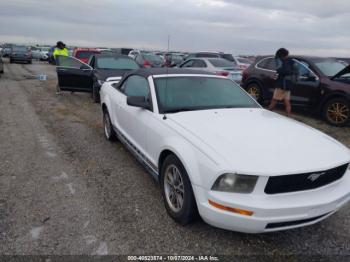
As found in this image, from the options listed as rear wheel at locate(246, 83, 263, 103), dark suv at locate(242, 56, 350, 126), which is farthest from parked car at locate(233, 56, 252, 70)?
dark suv at locate(242, 56, 350, 126)

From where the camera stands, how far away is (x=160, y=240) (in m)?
2.85

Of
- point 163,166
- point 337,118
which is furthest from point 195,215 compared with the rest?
point 337,118

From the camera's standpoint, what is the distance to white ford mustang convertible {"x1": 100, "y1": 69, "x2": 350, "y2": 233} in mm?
2457

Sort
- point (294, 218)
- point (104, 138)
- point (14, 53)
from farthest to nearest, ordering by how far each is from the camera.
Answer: point (14, 53) → point (104, 138) → point (294, 218)

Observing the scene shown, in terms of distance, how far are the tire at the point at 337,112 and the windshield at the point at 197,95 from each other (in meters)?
4.33

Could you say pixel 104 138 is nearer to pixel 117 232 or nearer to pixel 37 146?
pixel 37 146

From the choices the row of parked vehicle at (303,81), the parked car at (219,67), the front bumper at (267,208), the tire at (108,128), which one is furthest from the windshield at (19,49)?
the front bumper at (267,208)

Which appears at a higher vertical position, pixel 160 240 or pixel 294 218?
pixel 294 218

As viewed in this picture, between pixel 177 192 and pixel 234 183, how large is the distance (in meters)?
0.76

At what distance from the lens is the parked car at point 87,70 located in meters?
9.70

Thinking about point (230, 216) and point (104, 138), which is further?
point (104, 138)

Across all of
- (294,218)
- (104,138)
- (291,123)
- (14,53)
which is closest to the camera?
(294,218)

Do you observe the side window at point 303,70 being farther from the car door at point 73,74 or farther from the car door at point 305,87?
the car door at point 73,74

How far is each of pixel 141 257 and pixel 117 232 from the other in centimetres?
45
